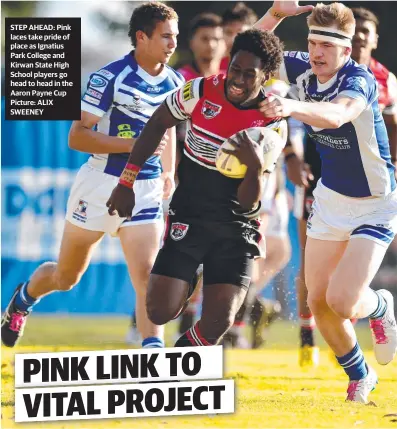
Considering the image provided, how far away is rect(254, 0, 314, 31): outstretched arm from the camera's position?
279 inches

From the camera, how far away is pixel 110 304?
10242 millimetres

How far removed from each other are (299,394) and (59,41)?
2.69 m

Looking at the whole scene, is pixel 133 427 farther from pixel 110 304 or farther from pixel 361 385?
pixel 110 304

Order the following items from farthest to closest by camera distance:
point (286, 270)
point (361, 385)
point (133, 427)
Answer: point (286, 270) → point (361, 385) → point (133, 427)

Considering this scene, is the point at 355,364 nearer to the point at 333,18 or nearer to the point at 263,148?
the point at 263,148

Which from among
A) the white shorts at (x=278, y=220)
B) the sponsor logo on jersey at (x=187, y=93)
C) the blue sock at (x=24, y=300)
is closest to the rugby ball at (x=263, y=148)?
the sponsor logo on jersey at (x=187, y=93)

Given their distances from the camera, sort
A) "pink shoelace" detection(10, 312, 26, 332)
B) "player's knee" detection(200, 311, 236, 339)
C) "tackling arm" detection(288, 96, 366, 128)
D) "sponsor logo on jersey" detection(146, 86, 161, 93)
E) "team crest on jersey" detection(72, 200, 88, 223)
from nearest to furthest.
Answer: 1. "tackling arm" detection(288, 96, 366, 128)
2. "player's knee" detection(200, 311, 236, 339)
3. "sponsor logo on jersey" detection(146, 86, 161, 93)
4. "team crest on jersey" detection(72, 200, 88, 223)
5. "pink shoelace" detection(10, 312, 26, 332)

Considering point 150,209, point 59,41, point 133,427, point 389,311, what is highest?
point 59,41

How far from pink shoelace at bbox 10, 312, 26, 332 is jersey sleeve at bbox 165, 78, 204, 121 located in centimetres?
223

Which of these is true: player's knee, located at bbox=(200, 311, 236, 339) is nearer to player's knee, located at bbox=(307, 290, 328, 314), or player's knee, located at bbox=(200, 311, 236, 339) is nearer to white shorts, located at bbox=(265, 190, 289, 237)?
player's knee, located at bbox=(307, 290, 328, 314)

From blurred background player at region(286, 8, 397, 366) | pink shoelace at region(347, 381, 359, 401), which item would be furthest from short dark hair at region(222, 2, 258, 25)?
pink shoelace at region(347, 381, 359, 401)

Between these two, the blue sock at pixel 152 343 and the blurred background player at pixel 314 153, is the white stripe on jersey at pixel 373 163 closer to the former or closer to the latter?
the blurred background player at pixel 314 153

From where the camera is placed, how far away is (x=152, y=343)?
23.0 ft

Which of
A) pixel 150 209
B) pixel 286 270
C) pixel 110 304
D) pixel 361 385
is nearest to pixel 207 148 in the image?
pixel 150 209
